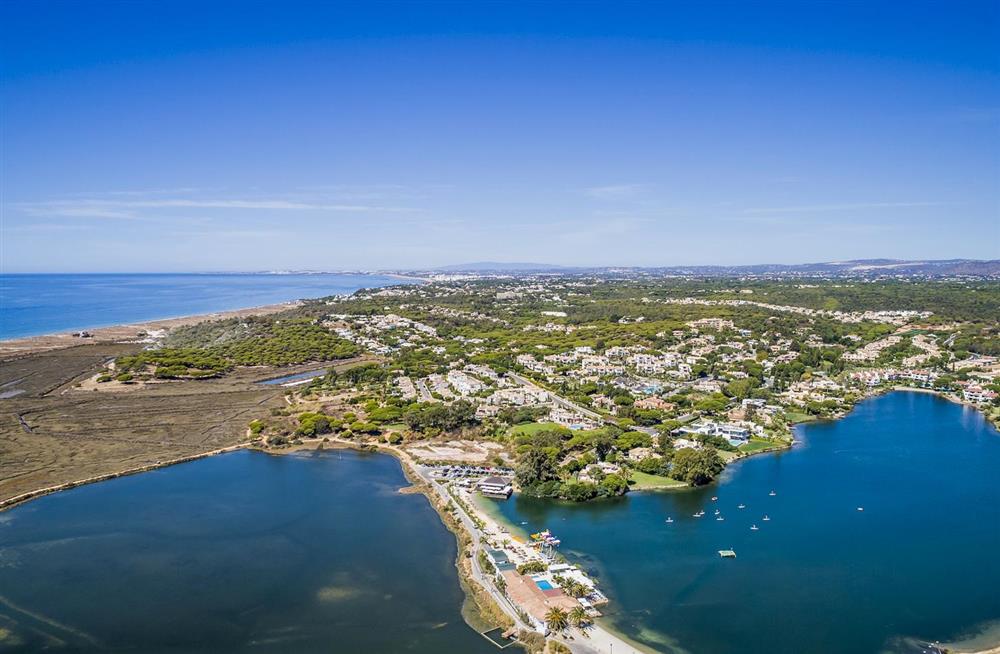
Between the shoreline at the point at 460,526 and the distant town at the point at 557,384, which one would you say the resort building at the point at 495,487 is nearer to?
the distant town at the point at 557,384

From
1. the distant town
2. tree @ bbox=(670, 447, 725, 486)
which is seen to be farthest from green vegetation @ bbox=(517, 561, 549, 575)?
tree @ bbox=(670, 447, 725, 486)

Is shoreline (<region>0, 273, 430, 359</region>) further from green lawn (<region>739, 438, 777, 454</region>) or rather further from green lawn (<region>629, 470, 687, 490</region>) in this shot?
green lawn (<region>739, 438, 777, 454</region>)

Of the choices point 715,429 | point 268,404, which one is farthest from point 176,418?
point 715,429

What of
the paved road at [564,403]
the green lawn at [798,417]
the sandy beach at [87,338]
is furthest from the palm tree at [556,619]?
the sandy beach at [87,338]

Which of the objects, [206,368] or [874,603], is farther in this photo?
[206,368]

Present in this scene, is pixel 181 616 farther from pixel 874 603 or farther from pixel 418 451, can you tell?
pixel 874 603
